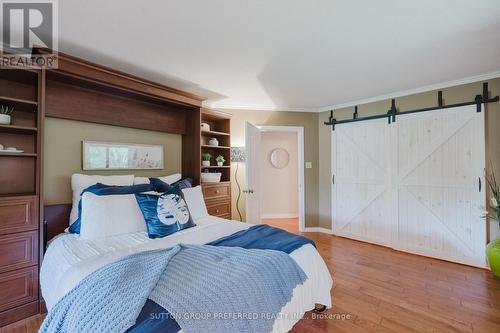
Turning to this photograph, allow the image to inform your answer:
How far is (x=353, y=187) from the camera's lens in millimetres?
4062

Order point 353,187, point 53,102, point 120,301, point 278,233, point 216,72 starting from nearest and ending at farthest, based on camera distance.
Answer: point 120,301, point 278,233, point 53,102, point 216,72, point 353,187

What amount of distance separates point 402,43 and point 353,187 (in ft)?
8.10

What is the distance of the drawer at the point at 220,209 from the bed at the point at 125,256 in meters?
1.20

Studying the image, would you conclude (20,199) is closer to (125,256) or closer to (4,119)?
(4,119)

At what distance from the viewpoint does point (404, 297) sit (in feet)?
7.35

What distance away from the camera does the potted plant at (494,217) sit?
2553 millimetres

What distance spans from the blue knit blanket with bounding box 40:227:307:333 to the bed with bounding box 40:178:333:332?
5.5 inches

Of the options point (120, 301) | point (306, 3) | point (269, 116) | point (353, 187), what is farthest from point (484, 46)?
point (120, 301)

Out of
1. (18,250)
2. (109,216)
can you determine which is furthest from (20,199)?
(109,216)

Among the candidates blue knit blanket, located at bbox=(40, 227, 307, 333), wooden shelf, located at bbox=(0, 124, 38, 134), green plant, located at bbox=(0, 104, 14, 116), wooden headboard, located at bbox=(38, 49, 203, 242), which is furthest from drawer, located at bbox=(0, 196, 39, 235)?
blue knit blanket, located at bbox=(40, 227, 307, 333)

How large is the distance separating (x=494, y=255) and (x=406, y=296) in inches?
48.4

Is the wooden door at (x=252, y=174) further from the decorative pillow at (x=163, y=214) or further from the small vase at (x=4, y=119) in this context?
the small vase at (x=4, y=119)

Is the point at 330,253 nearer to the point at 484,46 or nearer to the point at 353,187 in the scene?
the point at 353,187

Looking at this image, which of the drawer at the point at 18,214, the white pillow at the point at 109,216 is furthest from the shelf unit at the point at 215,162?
the drawer at the point at 18,214
